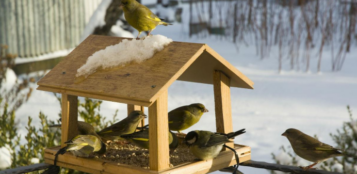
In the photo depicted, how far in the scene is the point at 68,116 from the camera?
2.84 metres

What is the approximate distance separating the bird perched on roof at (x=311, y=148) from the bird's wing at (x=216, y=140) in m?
0.78

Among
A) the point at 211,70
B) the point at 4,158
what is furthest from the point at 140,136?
the point at 4,158

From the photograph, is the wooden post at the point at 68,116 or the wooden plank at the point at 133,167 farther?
the wooden post at the point at 68,116

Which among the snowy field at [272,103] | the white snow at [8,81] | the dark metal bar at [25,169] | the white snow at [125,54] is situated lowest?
the snowy field at [272,103]

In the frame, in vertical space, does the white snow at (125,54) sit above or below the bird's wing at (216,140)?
above

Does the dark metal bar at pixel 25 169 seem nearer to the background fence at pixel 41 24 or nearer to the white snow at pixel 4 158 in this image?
the white snow at pixel 4 158

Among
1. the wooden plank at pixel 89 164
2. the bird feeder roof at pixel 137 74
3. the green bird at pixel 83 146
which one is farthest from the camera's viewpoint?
the green bird at pixel 83 146

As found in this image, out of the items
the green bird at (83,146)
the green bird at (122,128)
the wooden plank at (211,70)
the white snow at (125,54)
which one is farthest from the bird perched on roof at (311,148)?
the green bird at (83,146)

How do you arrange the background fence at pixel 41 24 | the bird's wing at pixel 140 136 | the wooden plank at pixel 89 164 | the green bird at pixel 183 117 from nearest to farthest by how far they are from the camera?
1. the wooden plank at pixel 89 164
2. the bird's wing at pixel 140 136
3. the green bird at pixel 183 117
4. the background fence at pixel 41 24

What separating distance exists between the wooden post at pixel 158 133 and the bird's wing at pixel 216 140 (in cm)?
29

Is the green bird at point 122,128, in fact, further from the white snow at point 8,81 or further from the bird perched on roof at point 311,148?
the white snow at point 8,81

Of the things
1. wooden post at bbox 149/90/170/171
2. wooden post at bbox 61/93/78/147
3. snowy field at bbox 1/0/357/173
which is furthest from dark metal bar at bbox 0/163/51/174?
snowy field at bbox 1/0/357/173

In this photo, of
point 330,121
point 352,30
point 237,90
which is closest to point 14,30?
point 237,90

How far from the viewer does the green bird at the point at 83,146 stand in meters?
2.54
